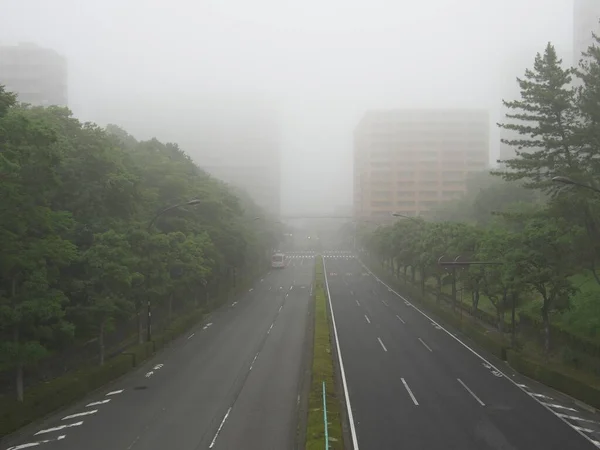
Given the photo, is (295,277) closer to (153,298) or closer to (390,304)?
(390,304)

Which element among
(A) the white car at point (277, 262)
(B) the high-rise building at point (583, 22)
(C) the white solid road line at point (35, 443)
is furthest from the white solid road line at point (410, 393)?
(B) the high-rise building at point (583, 22)

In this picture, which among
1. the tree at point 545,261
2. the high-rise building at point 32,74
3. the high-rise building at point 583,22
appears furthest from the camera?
the high-rise building at point 32,74

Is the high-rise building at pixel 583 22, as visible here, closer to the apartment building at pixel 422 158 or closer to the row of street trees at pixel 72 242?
the apartment building at pixel 422 158

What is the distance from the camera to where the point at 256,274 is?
80188 mm

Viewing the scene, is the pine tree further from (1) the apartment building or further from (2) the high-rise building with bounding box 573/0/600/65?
(2) the high-rise building with bounding box 573/0/600/65

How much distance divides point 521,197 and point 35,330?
236ft

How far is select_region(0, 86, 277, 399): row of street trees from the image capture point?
19.1 meters

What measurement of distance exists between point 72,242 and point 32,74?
94.7 m

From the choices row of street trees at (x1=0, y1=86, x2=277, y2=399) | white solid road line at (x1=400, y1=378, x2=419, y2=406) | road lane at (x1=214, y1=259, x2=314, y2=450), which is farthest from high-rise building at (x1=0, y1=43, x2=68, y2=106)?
white solid road line at (x1=400, y1=378, x2=419, y2=406)

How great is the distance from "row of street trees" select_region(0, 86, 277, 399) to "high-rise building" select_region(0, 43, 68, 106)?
234ft

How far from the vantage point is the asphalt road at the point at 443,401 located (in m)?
16.9

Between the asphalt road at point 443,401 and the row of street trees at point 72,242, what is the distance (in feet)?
38.4

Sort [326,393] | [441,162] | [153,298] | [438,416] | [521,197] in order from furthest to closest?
[441,162], [521,197], [153,298], [326,393], [438,416]

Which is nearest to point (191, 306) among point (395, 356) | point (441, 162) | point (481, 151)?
point (395, 356)
